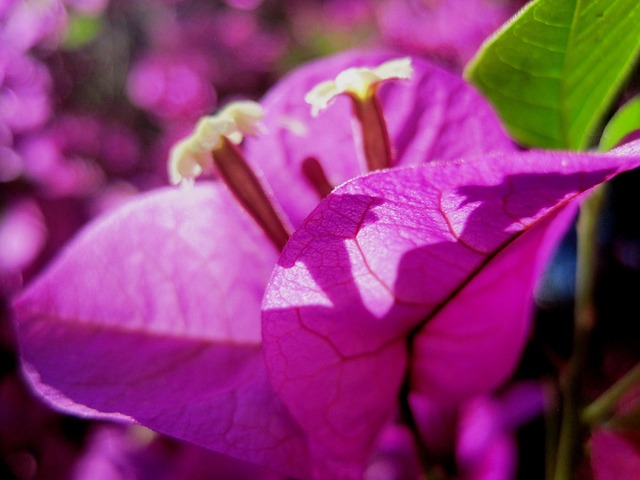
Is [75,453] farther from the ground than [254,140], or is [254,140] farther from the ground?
[254,140]

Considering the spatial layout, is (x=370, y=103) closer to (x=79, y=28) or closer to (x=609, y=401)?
(x=609, y=401)

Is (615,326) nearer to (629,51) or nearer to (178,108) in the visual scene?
(629,51)

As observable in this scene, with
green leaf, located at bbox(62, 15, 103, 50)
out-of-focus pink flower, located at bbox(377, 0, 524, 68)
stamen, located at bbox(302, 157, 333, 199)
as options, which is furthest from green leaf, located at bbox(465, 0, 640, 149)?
green leaf, located at bbox(62, 15, 103, 50)

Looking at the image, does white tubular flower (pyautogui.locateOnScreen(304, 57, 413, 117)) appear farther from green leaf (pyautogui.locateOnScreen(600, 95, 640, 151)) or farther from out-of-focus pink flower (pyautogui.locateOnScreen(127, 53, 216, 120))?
out-of-focus pink flower (pyautogui.locateOnScreen(127, 53, 216, 120))

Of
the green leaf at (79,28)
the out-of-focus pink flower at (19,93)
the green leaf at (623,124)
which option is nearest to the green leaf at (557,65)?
the green leaf at (623,124)

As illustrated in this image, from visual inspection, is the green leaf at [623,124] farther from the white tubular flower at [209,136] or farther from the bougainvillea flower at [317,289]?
the white tubular flower at [209,136]

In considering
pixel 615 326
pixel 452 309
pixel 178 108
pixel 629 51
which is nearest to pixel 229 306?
pixel 452 309

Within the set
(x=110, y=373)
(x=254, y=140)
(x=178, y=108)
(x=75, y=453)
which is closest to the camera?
(x=110, y=373)
